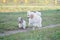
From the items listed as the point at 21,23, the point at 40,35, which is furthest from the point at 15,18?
the point at 40,35

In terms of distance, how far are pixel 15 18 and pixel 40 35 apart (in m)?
0.42

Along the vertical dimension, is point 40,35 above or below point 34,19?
below

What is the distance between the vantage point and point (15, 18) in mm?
2371

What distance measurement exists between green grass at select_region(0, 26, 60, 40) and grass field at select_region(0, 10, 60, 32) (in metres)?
0.10

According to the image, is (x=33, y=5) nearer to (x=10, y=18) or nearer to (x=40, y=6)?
(x=40, y=6)

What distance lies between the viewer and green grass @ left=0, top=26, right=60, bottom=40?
7.65 feet

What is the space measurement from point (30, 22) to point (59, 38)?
478mm

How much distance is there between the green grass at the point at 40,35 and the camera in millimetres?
2331

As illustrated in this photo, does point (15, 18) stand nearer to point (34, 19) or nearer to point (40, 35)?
point (34, 19)

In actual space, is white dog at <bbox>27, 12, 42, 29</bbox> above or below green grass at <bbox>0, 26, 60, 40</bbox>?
above

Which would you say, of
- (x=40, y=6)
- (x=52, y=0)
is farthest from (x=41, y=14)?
(x=52, y=0)

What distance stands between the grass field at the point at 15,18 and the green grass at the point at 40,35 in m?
0.10

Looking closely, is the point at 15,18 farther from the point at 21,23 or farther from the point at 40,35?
the point at 40,35

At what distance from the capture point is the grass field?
231cm
